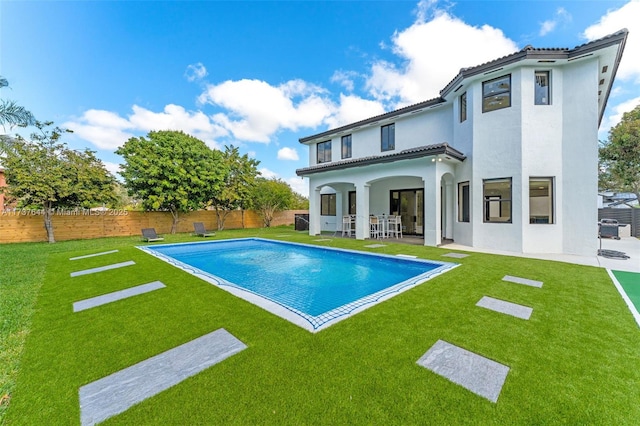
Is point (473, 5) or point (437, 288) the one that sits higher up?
point (473, 5)

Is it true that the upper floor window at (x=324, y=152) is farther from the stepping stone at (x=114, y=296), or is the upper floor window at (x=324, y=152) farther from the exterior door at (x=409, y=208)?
the stepping stone at (x=114, y=296)

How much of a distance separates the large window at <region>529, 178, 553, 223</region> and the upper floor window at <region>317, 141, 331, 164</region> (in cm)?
1177

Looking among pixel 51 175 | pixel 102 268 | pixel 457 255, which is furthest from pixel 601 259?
pixel 51 175

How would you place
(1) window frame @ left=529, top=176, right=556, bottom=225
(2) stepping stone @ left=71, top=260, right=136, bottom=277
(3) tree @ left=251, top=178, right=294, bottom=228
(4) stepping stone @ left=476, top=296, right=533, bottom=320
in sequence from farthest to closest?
(3) tree @ left=251, top=178, right=294, bottom=228 → (1) window frame @ left=529, top=176, right=556, bottom=225 → (2) stepping stone @ left=71, top=260, right=136, bottom=277 → (4) stepping stone @ left=476, top=296, right=533, bottom=320

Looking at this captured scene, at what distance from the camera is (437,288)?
5.20m

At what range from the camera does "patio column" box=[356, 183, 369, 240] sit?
1327 cm

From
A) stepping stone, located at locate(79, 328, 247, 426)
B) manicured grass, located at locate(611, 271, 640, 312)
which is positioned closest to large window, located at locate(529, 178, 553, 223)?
manicured grass, located at locate(611, 271, 640, 312)

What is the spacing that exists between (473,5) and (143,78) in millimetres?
18907

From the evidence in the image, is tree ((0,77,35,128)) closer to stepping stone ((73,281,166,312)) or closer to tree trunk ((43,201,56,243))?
stepping stone ((73,281,166,312))

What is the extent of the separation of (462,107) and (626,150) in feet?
45.9

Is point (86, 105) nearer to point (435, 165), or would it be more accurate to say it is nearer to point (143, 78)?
point (143, 78)

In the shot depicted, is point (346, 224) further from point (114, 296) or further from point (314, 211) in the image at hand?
point (114, 296)

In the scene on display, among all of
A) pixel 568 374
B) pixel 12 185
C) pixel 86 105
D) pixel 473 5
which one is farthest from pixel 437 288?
pixel 86 105

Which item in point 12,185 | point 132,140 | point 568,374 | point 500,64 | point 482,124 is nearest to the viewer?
point 568,374
